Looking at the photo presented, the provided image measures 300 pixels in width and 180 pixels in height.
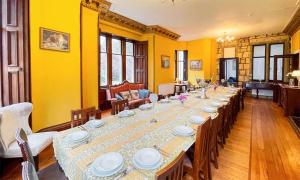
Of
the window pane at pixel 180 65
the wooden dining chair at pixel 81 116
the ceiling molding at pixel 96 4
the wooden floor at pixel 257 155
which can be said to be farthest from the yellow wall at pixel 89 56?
the window pane at pixel 180 65

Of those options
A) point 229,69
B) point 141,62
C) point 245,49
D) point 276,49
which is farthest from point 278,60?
point 141,62

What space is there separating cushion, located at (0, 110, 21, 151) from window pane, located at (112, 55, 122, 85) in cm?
411

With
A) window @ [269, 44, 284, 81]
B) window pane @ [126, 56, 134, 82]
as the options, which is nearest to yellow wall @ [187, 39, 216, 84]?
window @ [269, 44, 284, 81]

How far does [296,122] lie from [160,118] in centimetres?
436

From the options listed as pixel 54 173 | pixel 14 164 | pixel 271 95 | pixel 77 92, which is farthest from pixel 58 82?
pixel 271 95

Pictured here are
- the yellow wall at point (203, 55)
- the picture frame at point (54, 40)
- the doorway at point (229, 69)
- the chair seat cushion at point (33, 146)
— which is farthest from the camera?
the doorway at point (229, 69)

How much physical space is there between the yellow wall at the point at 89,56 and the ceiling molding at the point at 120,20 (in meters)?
0.18

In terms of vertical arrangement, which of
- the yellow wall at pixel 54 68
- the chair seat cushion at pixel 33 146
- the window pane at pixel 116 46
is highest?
the window pane at pixel 116 46

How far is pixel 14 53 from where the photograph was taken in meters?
2.72

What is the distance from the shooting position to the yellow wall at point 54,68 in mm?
2906

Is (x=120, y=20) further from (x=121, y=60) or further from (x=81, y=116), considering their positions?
(x=81, y=116)

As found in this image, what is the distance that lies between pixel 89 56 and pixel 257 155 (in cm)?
396

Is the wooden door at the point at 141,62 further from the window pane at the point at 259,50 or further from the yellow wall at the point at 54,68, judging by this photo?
the window pane at the point at 259,50

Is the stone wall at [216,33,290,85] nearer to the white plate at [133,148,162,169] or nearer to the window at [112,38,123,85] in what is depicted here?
the window at [112,38,123,85]
